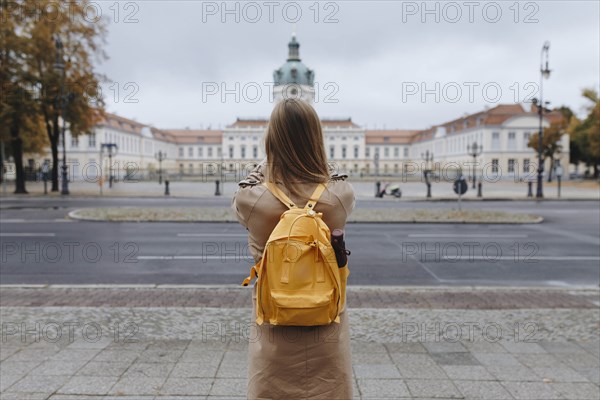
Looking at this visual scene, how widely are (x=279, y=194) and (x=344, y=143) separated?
117559mm

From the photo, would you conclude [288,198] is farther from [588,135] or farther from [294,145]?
[588,135]

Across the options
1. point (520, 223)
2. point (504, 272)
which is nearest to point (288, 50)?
point (520, 223)

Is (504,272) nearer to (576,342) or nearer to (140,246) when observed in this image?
(576,342)

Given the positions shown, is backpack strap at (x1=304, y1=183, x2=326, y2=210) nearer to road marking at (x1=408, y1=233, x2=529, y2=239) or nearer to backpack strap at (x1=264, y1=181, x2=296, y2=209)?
backpack strap at (x1=264, y1=181, x2=296, y2=209)

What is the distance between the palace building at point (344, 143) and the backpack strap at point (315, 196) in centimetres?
7116

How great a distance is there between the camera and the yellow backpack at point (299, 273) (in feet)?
6.20

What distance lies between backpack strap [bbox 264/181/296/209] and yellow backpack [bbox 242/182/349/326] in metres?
0.05

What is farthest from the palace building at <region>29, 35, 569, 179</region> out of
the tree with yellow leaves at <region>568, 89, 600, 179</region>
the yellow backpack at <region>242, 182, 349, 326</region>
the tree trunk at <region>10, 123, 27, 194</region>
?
the yellow backpack at <region>242, 182, 349, 326</region>

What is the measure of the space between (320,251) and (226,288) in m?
5.48

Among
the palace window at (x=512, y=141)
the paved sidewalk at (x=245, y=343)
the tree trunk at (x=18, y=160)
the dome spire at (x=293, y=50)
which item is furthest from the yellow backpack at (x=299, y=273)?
the dome spire at (x=293, y=50)

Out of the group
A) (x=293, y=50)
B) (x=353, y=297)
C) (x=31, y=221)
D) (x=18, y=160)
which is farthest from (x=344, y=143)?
(x=353, y=297)

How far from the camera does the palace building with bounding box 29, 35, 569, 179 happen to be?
261 feet

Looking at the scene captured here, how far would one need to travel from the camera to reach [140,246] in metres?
11.4

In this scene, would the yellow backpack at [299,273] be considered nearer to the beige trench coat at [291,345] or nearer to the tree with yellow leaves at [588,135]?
the beige trench coat at [291,345]
